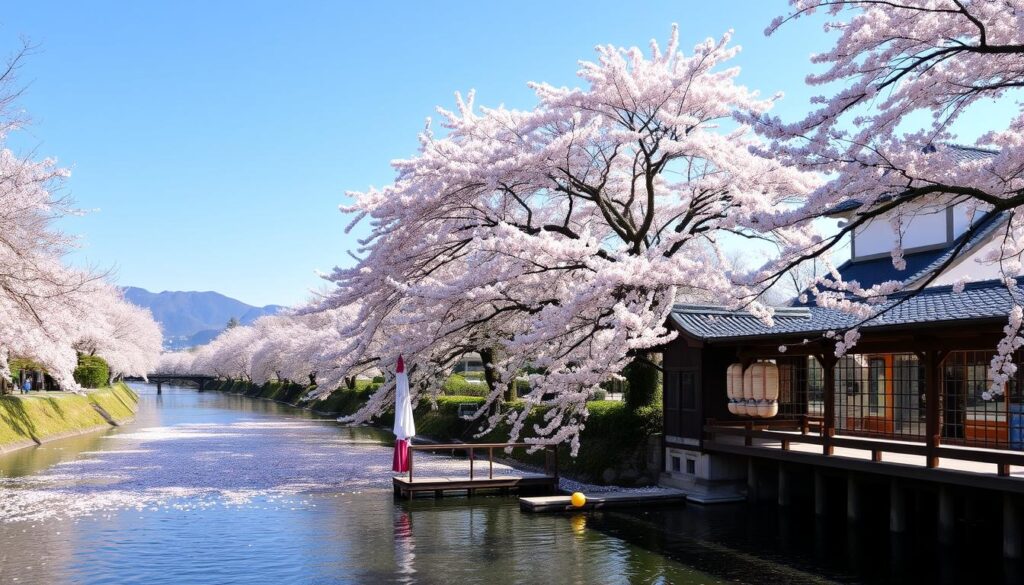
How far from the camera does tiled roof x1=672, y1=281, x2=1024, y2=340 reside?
14.7 meters

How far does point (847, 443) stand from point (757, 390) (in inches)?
136

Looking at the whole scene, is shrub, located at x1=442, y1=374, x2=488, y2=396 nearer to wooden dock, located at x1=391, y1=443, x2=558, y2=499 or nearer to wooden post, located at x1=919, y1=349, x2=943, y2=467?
wooden dock, located at x1=391, y1=443, x2=558, y2=499

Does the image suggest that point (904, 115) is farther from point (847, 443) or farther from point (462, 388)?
point (462, 388)

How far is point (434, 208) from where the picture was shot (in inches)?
848

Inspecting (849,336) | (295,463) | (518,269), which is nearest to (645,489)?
(518,269)

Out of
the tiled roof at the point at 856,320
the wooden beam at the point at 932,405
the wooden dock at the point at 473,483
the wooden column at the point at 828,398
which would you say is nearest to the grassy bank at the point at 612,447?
the wooden dock at the point at 473,483

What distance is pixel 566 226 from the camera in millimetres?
22797

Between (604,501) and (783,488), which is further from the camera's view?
(783,488)

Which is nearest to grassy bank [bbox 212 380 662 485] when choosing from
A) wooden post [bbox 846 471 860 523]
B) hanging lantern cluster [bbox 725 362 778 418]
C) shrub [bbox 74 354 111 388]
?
hanging lantern cluster [bbox 725 362 778 418]

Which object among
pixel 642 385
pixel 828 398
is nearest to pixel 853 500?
pixel 828 398

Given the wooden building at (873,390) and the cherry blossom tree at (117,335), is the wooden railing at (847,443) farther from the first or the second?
the cherry blossom tree at (117,335)

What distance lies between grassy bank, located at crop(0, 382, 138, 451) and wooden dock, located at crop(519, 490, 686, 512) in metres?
21.9

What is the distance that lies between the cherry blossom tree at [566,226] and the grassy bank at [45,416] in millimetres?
16566

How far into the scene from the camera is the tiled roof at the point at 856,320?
1466 cm
